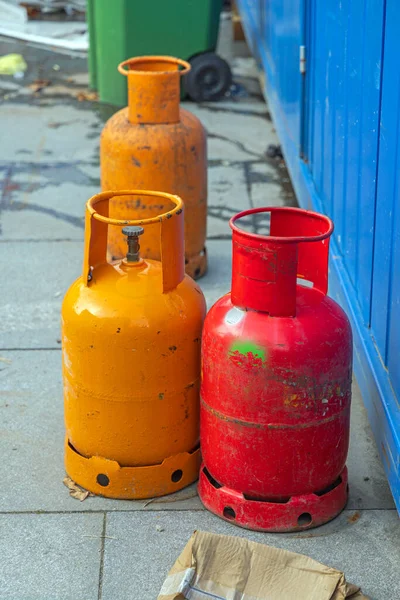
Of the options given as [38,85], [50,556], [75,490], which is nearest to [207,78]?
[38,85]

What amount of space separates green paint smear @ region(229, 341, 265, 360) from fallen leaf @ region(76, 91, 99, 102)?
6.40 meters

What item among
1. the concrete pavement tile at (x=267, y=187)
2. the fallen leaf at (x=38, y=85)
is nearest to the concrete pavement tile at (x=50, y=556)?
the concrete pavement tile at (x=267, y=187)

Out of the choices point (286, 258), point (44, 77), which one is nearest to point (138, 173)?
point (286, 258)

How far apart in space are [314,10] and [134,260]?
3.04 m

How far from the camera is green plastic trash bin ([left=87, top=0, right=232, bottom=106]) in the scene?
8.22 metres

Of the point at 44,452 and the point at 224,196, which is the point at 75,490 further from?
the point at 224,196

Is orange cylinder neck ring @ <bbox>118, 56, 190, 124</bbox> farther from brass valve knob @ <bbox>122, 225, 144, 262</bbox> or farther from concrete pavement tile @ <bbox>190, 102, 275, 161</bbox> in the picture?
concrete pavement tile @ <bbox>190, 102, 275, 161</bbox>

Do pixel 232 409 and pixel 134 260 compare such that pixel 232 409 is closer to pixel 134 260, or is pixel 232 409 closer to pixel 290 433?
pixel 290 433

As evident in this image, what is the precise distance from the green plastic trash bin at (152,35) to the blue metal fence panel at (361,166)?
86.5 inches

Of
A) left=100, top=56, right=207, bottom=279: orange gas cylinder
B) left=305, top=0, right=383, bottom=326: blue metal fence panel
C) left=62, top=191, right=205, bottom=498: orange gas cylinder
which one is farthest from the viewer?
left=100, top=56, right=207, bottom=279: orange gas cylinder

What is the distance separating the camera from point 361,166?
4.09 metres

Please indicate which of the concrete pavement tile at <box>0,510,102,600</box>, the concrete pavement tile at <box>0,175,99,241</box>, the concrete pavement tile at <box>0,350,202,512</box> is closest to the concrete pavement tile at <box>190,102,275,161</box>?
the concrete pavement tile at <box>0,175,99,241</box>

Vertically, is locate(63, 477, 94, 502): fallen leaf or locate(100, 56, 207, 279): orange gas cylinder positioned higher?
locate(100, 56, 207, 279): orange gas cylinder

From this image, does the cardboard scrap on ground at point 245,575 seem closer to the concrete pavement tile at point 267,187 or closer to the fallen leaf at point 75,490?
the fallen leaf at point 75,490
